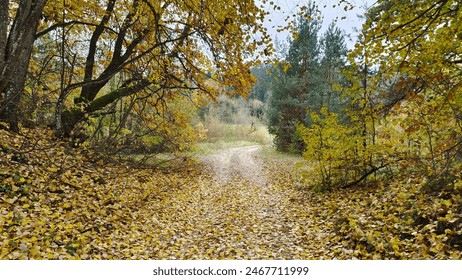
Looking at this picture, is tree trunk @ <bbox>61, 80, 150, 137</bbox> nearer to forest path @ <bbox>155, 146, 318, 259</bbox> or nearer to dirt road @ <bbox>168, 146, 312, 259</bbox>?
forest path @ <bbox>155, 146, 318, 259</bbox>

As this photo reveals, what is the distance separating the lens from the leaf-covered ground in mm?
4445

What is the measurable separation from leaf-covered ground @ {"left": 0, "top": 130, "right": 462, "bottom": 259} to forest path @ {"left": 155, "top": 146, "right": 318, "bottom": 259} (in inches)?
0.9

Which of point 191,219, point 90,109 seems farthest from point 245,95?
point 90,109

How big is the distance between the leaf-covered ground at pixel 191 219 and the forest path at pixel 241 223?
22 millimetres

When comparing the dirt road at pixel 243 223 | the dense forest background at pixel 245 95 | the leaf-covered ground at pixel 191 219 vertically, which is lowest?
the dirt road at pixel 243 223

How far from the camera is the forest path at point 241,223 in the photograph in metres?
5.34

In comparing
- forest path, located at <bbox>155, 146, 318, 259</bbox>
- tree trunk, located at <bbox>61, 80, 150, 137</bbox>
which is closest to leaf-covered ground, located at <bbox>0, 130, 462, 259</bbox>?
forest path, located at <bbox>155, 146, 318, 259</bbox>

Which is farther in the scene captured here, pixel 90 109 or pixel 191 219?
pixel 90 109

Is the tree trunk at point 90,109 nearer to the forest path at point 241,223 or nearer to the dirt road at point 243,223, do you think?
the forest path at point 241,223

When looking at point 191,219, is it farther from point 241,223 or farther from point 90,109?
point 90,109

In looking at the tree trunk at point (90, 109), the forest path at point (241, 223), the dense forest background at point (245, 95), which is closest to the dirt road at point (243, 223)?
the forest path at point (241, 223)

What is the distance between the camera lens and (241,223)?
695 cm

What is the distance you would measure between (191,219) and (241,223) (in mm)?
1228
